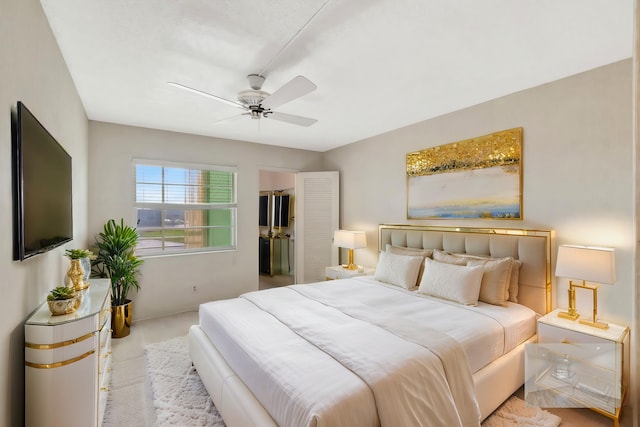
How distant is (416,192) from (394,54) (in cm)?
204

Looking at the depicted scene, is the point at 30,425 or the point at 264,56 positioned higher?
the point at 264,56

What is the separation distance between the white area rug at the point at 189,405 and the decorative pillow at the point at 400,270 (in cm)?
130

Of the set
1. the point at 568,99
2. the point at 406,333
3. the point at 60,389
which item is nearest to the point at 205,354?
the point at 60,389

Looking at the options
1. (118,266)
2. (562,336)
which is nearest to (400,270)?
(562,336)

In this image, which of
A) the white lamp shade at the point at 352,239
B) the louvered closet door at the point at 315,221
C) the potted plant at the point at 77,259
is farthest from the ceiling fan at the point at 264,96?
the louvered closet door at the point at 315,221

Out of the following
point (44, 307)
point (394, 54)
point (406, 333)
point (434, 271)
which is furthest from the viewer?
point (434, 271)

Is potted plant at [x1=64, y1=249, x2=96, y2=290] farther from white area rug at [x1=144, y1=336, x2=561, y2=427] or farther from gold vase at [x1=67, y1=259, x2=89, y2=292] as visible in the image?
white area rug at [x1=144, y1=336, x2=561, y2=427]

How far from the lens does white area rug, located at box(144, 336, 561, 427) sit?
81.5 inches

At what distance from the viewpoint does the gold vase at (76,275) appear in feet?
7.16

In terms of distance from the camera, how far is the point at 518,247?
2.87 meters

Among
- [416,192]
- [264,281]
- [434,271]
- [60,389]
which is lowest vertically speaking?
[264,281]

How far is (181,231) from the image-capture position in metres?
4.57

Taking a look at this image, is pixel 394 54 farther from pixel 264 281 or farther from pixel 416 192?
pixel 264 281

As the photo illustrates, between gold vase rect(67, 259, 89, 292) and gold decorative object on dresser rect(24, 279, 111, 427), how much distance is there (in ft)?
1.45
